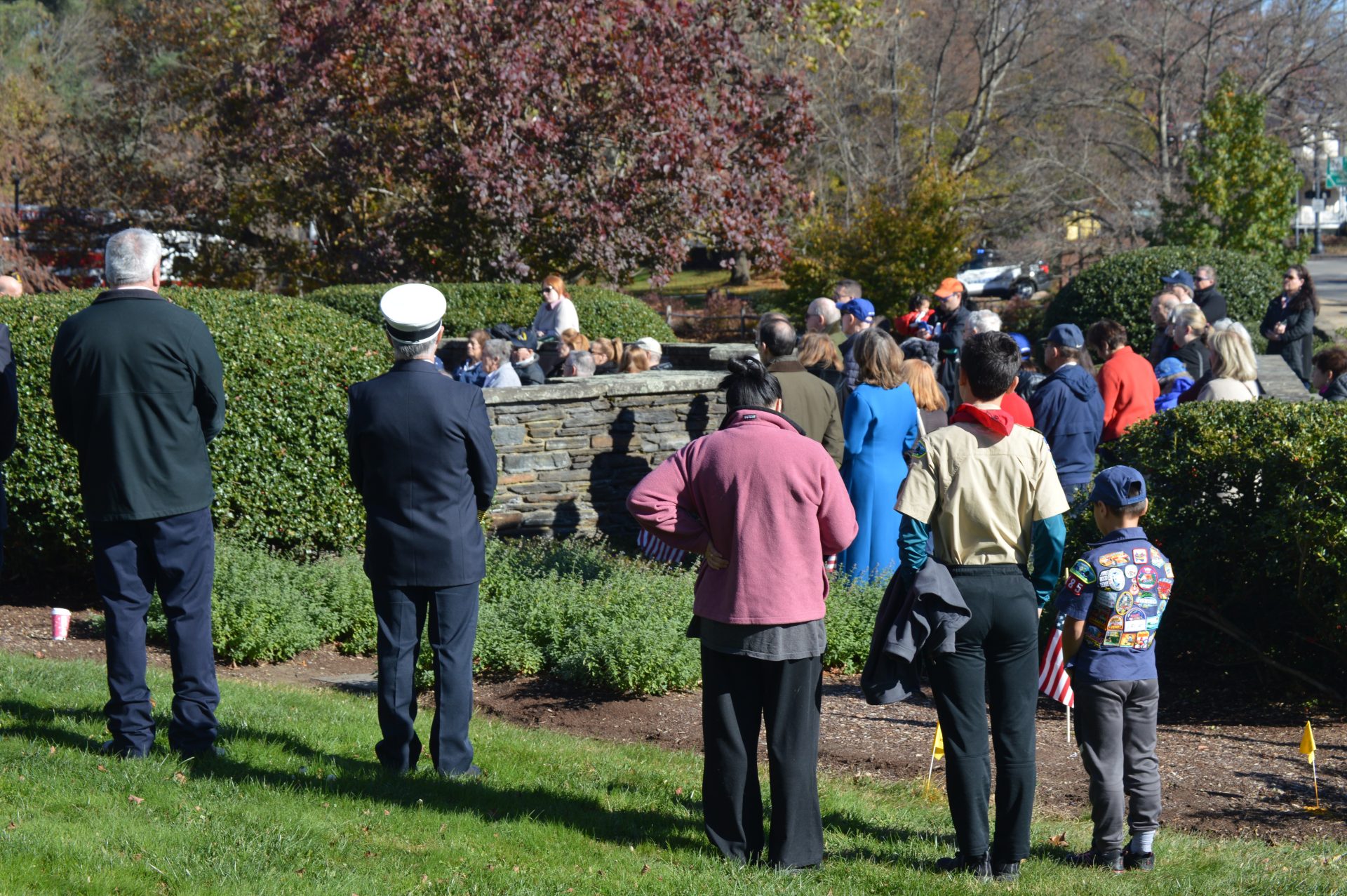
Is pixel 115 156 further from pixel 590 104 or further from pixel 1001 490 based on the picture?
pixel 1001 490

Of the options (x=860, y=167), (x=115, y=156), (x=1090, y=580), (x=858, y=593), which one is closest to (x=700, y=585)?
(x=1090, y=580)

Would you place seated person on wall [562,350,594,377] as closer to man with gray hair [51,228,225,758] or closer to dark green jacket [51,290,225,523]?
man with gray hair [51,228,225,758]

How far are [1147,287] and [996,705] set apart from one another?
13294 millimetres

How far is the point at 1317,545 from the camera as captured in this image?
18.7 ft

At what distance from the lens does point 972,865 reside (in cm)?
400

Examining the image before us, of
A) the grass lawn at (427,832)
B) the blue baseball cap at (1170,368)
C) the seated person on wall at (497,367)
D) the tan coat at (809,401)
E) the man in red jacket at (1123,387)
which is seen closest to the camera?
the grass lawn at (427,832)

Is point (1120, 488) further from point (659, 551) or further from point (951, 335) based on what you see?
point (951, 335)

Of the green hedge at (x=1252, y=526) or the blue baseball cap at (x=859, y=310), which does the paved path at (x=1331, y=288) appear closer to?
the blue baseball cap at (x=859, y=310)

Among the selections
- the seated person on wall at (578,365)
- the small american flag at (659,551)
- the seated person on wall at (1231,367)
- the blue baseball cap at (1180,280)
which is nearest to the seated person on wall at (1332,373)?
the seated person on wall at (1231,367)

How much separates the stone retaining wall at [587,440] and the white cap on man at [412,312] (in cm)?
499

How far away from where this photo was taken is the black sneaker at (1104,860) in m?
4.16

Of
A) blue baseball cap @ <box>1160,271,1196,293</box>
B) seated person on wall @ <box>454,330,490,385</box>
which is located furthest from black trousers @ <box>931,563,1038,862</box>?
blue baseball cap @ <box>1160,271,1196,293</box>

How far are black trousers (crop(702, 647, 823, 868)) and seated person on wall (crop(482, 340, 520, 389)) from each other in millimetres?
6030

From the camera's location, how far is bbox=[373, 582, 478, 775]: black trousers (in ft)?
15.3
